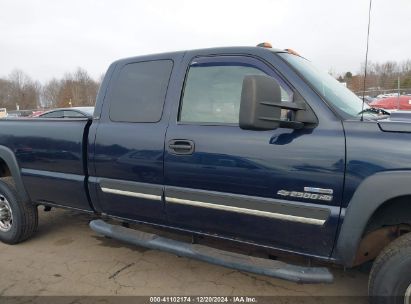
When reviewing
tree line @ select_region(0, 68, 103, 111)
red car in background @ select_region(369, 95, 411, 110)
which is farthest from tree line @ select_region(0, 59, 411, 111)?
red car in background @ select_region(369, 95, 411, 110)

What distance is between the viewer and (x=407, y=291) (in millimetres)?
2324

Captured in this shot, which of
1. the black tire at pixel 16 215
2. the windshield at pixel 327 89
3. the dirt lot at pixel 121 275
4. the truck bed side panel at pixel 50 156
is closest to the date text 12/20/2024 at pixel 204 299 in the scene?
the dirt lot at pixel 121 275

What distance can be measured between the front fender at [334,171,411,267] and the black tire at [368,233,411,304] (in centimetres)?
18

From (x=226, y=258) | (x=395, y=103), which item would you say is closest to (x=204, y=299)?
(x=226, y=258)

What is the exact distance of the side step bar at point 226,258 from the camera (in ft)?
8.13

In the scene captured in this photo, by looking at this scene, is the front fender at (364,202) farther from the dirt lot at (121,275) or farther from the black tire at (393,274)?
the dirt lot at (121,275)

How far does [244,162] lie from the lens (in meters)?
2.61

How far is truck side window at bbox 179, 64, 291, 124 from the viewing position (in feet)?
9.17

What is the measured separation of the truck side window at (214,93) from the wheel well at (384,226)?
102cm

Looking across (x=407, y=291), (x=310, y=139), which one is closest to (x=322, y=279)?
(x=407, y=291)

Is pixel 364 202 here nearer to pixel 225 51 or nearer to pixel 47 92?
pixel 225 51

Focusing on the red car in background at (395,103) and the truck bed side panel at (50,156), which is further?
the red car in background at (395,103)

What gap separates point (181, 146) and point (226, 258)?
0.93 meters

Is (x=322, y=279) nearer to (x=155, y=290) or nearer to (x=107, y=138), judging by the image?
(x=155, y=290)
